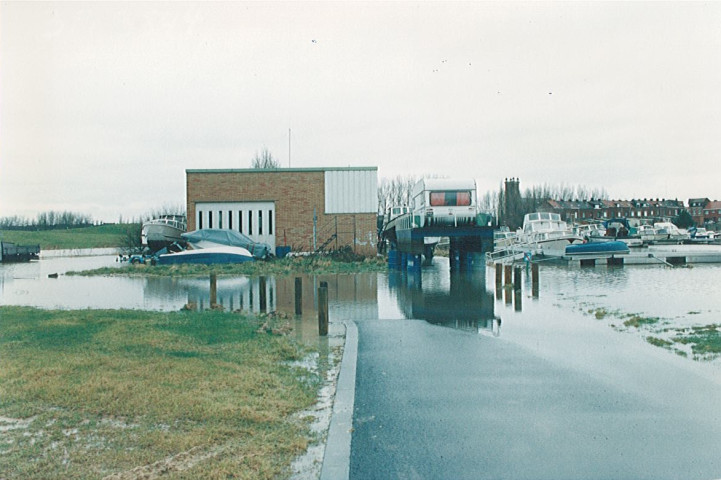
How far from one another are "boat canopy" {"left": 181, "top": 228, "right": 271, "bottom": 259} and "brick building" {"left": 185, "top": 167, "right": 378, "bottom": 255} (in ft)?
11.4

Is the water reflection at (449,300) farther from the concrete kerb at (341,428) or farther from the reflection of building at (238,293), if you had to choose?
the concrete kerb at (341,428)

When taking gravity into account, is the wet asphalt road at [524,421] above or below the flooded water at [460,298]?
above

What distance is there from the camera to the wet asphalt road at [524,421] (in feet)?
17.7

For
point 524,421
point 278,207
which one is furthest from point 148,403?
point 278,207

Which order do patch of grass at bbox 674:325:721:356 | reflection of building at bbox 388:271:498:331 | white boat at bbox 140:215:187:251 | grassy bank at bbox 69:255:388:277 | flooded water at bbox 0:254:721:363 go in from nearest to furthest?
patch of grass at bbox 674:325:721:356
flooded water at bbox 0:254:721:363
reflection of building at bbox 388:271:498:331
grassy bank at bbox 69:255:388:277
white boat at bbox 140:215:187:251

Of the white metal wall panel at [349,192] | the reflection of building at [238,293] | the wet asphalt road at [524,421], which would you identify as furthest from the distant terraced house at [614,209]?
the wet asphalt road at [524,421]

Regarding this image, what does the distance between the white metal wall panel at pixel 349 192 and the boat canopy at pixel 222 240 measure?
606 cm

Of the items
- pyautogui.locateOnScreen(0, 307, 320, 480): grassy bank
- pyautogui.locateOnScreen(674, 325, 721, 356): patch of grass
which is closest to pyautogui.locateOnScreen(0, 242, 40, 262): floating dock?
pyautogui.locateOnScreen(0, 307, 320, 480): grassy bank

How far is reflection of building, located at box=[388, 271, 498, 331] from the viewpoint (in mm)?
14336

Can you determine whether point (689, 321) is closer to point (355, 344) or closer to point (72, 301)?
point (355, 344)

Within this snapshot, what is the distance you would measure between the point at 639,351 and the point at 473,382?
12.7 feet

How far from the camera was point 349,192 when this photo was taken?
4259 cm

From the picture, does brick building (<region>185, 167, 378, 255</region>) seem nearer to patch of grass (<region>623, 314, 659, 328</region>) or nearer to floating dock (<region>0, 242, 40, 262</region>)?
floating dock (<region>0, 242, 40, 262</region>)

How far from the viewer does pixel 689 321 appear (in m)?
14.1
